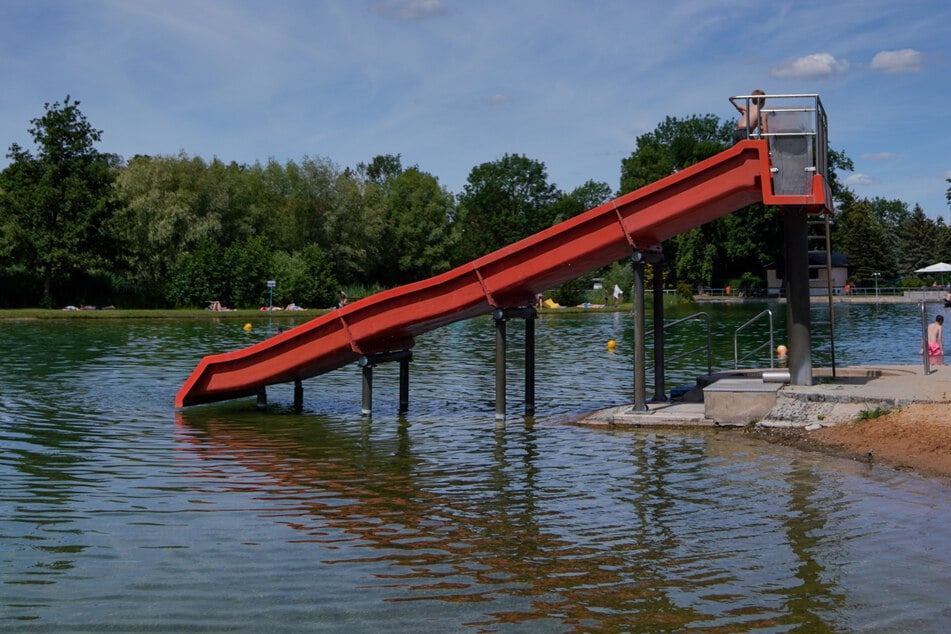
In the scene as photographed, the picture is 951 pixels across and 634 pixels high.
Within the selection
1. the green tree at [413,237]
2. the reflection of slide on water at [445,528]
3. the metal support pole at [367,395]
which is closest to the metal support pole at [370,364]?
the metal support pole at [367,395]

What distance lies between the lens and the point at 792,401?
53.1 feet

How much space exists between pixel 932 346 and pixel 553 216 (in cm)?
11401

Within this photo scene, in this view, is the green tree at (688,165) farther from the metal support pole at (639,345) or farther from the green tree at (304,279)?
the metal support pole at (639,345)

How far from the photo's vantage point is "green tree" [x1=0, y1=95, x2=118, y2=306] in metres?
64.0

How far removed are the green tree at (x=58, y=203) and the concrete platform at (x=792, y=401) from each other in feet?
179

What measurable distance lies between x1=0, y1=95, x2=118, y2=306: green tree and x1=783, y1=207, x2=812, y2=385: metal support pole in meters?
56.0

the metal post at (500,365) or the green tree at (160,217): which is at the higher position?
the green tree at (160,217)

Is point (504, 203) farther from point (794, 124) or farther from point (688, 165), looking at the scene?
point (794, 124)

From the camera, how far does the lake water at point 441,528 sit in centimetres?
793

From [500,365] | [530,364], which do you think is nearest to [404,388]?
[530,364]

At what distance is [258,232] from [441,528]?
242ft

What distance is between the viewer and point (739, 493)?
12.0 meters

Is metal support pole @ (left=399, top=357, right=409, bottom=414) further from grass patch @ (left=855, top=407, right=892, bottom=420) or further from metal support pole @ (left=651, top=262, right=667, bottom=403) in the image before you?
grass patch @ (left=855, top=407, right=892, bottom=420)

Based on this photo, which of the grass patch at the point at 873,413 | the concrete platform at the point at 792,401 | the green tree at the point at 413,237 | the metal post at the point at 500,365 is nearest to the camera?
the grass patch at the point at 873,413
